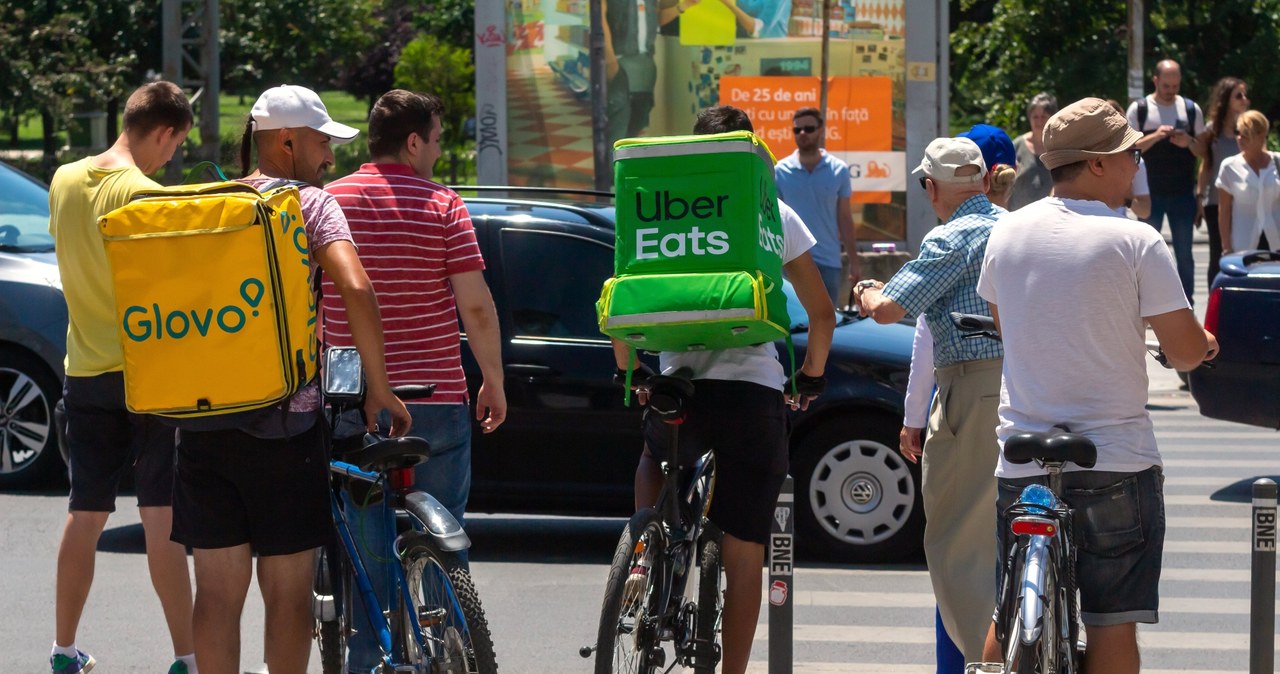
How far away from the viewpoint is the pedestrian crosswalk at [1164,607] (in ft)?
21.5

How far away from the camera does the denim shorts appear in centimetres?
424

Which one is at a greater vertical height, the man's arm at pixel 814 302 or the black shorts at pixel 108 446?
the man's arm at pixel 814 302

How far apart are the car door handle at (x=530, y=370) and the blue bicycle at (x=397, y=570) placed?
2949 millimetres

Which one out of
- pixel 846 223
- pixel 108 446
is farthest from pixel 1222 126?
pixel 108 446

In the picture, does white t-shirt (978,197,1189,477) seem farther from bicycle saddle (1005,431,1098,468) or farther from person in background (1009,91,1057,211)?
person in background (1009,91,1057,211)

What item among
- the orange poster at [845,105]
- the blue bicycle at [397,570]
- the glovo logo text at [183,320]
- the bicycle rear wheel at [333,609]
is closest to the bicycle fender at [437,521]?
the blue bicycle at [397,570]

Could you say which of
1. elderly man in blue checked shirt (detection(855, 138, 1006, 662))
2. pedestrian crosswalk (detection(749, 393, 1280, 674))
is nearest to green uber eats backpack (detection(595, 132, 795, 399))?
elderly man in blue checked shirt (detection(855, 138, 1006, 662))

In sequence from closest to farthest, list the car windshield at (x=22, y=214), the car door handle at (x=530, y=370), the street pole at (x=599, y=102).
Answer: the car door handle at (x=530, y=370)
the car windshield at (x=22, y=214)
the street pole at (x=599, y=102)

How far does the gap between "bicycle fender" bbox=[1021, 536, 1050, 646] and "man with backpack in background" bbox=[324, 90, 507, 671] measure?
5.70 feet

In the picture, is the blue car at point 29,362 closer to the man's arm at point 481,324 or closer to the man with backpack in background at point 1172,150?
the man's arm at point 481,324

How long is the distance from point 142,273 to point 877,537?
15.0 feet

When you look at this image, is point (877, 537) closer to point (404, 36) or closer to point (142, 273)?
point (142, 273)

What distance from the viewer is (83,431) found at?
579cm

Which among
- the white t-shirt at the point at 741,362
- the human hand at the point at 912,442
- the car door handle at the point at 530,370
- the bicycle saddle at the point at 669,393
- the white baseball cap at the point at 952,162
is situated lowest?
the car door handle at the point at 530,370
